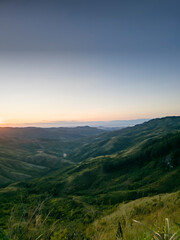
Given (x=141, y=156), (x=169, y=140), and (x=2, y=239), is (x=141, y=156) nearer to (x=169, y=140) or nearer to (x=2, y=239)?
(x=169, y=140)

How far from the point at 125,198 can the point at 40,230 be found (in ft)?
174

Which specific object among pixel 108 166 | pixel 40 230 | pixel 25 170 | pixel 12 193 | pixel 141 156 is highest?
pixel 40 230

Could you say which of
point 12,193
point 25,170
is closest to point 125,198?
point 12,193

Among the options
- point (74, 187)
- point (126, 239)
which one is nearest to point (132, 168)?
point (74, 187)

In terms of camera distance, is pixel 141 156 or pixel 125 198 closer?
pixel 125 198

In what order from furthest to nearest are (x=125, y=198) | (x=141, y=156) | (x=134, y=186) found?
1. (x=141, y=156)
2. (x=134, y=186)
3. (x=125, y=198)

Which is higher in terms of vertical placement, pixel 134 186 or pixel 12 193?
pixel 134 186

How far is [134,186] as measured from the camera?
68.3 m

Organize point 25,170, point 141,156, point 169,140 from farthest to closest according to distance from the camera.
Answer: point 25,170, point 141,156, point 169,140

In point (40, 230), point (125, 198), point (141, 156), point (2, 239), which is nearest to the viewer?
point (2, 239)

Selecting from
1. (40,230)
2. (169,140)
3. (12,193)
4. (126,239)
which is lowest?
(12,193)

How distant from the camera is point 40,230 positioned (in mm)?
3797

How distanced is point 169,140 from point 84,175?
5615 cm

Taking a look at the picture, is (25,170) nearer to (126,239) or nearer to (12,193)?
(12,193)
